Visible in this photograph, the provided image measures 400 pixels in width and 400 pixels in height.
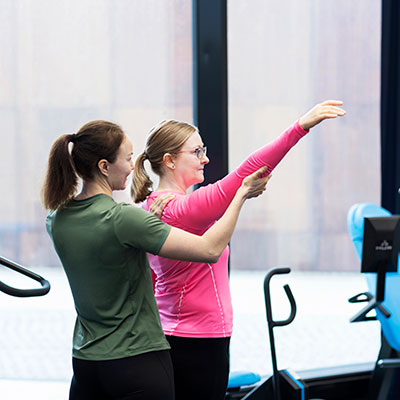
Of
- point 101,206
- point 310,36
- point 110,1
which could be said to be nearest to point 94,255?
point 101,206

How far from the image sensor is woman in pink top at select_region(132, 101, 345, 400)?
1.47 meters

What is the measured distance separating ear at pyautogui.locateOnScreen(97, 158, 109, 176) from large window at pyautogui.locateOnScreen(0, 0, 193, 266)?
141 cm

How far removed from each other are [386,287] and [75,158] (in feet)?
5.73

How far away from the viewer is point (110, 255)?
4.15ft

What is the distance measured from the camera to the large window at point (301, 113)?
279 centimetres

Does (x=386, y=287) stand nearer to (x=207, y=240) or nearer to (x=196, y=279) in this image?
(x=196, y=279)

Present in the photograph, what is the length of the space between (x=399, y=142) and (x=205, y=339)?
1.95 m

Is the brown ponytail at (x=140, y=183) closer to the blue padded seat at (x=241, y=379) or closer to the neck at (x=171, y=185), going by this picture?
the neck at (x=171, y=185)

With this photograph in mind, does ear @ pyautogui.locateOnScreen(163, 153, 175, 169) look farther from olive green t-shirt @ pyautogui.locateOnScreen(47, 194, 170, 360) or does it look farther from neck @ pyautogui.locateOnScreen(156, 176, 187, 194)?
olive green t-shirt @ pyautogui.locateOnScreen(47, 194, 170, 360)

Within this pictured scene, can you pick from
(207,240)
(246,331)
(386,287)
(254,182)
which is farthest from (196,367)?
(246,331)

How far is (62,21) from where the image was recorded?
2643 millimetres

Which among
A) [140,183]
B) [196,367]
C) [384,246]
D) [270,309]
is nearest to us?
[196,367]

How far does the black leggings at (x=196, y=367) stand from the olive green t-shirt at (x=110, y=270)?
0.79 feet

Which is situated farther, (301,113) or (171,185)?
(301,113)
